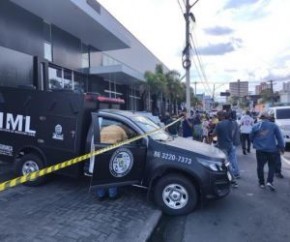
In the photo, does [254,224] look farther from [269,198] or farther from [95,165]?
[95,165]

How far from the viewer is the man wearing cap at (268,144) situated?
7.81 meters

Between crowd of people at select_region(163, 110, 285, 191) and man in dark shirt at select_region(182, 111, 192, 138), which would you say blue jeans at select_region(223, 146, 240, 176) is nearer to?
crowd of people at select_region(163, 110, 285, 191)

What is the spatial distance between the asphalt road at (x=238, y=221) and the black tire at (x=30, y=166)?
115 inches

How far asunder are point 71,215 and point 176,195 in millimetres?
1785

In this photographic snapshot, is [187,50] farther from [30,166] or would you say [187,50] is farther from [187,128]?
[30,166]

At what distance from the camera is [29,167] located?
774 centimetres

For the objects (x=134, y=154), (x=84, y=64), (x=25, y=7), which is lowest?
(x=134, y=154)

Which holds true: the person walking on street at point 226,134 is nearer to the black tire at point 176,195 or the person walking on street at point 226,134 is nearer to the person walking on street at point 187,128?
the black tire at point 176,195

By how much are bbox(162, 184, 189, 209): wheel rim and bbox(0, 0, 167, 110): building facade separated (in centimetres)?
376

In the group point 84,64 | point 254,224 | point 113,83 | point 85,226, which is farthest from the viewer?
point 113,83

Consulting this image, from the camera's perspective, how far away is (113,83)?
2489 centimetres

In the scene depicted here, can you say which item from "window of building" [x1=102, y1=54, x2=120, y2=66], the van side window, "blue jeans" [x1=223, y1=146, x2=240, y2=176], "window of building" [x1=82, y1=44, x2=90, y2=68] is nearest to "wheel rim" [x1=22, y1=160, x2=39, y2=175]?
the van side window

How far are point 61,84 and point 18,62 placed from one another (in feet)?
11.5

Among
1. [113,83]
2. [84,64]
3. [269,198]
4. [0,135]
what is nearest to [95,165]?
[0,135]
